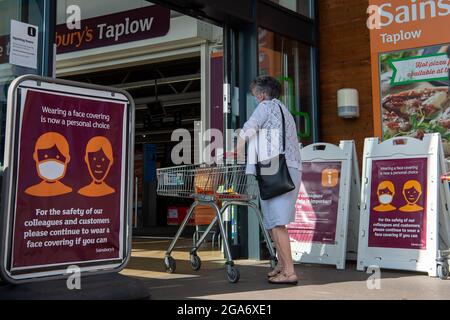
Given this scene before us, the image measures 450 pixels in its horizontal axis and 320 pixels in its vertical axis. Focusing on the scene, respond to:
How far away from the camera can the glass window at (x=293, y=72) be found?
17.9 ft

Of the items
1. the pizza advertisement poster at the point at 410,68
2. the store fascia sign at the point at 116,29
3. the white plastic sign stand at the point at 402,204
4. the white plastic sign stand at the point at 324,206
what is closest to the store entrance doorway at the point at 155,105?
the store fascia sign at the point at 116,29

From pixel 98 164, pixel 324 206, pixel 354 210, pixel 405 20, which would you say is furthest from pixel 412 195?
pixel 98 164

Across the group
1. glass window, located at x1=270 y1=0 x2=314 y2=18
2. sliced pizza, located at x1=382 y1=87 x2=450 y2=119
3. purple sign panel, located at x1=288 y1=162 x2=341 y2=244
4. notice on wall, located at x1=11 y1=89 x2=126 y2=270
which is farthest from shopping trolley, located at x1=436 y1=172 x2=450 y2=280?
glass window, located at x1=270 y1=0 x2=314 y2=18

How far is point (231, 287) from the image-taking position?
3.40m

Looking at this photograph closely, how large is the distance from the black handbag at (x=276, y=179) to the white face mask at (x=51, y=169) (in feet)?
4.45

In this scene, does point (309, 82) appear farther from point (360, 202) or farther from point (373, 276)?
point (373, 276)

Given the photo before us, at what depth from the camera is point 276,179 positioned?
3465mm

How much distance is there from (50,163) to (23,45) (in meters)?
1.00

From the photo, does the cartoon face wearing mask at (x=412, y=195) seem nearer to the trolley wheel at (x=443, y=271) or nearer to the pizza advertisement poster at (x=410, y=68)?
the trolley wheel at (x=443, y=271)

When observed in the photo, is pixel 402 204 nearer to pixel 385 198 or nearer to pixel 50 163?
pixel 385 198
